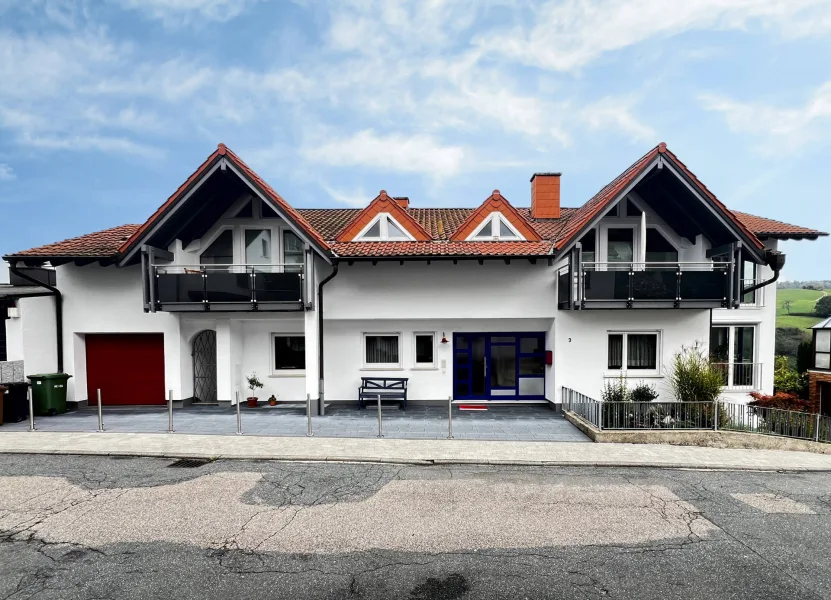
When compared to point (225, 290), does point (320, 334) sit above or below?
below

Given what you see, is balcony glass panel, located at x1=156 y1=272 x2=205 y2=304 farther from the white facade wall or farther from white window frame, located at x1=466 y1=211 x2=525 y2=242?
white window frame, located at x1=466 y1=211 x2=525 y2=242

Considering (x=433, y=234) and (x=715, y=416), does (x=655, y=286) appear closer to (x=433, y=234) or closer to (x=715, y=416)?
(x=715, y=416)

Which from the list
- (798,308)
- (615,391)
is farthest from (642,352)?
(798,308)

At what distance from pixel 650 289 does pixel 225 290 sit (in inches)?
463

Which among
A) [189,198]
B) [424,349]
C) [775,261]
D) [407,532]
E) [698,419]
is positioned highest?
[189,198]

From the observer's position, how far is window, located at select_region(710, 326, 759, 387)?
1347cm

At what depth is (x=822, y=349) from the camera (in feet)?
47.8

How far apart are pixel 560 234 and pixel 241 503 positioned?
10.5 m

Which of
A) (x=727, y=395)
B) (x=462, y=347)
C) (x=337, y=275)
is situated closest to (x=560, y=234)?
(x=462, y=347)

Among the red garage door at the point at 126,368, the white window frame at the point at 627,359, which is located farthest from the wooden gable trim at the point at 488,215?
the red garage door at the point at 126,368

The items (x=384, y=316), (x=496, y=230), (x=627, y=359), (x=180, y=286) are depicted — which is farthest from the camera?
(x=627, y=359)

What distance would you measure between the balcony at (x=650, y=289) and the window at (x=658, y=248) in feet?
5.28

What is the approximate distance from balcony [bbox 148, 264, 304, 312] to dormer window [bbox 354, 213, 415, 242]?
2389 millimetres

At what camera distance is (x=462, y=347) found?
1323 centimetres
